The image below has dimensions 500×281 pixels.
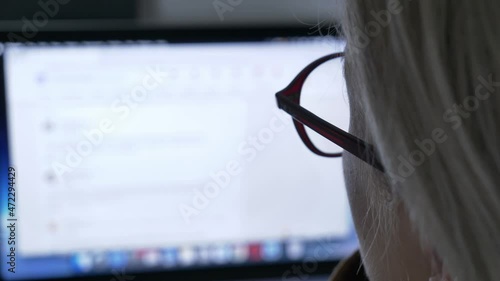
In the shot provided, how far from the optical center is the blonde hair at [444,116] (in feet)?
0.89

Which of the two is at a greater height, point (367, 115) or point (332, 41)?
point (332, 41)

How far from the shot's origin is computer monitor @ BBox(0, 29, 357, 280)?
1.97 ft

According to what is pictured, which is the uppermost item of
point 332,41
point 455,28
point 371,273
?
point 332,41

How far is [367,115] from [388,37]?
0.04 m

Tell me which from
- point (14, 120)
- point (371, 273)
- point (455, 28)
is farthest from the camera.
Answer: point (14, 120)

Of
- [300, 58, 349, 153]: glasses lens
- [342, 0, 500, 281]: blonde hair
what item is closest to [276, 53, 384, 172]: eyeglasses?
[342, 0, 500, 281]: blonde hair

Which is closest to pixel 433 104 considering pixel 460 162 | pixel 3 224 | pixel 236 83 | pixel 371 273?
pixel 460 162

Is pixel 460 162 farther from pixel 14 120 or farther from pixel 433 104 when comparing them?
pixel 14 120

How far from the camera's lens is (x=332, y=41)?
64 cm

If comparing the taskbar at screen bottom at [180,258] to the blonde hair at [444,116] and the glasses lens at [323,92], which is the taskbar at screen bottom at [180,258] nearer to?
the glasses lens at [323,92]

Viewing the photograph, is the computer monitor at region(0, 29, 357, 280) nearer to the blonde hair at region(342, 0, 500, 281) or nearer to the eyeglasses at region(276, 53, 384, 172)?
the eyeglasses at region(276, 53, 384, 172)

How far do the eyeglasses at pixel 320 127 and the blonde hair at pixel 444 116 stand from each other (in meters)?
0.03

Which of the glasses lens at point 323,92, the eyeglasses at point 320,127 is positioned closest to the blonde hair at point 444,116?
the eyeglasses at point 320,127

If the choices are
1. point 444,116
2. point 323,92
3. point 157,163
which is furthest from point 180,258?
point 444,116
